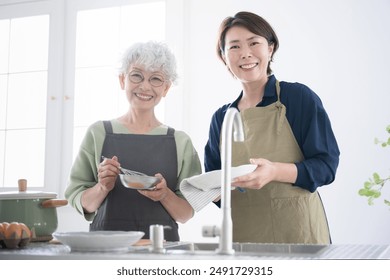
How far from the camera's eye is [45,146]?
338 cm

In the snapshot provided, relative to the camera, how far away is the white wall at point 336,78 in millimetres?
2672

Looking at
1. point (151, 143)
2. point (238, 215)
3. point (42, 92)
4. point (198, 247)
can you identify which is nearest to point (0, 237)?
point (198, 247)

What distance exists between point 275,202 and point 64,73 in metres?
2.17

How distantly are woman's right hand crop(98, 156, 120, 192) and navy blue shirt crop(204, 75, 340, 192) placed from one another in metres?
0.37

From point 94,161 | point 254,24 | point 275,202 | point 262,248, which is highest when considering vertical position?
point 254,24

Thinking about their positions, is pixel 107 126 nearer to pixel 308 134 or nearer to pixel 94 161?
pixel 94 161

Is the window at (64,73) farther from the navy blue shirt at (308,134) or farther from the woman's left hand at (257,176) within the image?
the woman's left hand at (257,176)

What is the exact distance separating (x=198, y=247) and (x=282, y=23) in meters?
1.81

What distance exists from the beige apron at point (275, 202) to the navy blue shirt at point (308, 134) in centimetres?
3

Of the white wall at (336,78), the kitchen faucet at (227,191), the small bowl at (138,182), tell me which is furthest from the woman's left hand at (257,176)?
the white wall at (336,78)

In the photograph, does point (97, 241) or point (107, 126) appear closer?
point (97, 241)

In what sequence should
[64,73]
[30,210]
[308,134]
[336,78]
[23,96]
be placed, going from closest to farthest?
1. [30,210]
2. [308,134]
3. [336,78]
4. [64,73]
5. [23,96]

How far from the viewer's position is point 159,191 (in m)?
1.60

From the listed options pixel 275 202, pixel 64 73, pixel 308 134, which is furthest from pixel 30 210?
pixel 64 73
